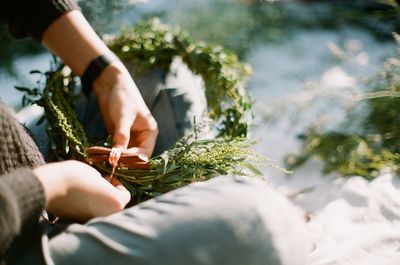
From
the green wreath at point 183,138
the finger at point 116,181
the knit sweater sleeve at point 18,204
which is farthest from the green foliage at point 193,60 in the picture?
the knit sweater sleeve at point 18,204

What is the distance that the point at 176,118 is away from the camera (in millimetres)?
1042

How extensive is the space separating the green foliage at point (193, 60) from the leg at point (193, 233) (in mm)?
379

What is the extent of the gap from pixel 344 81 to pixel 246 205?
99 centimetres

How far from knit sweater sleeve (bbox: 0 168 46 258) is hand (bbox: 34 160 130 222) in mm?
20

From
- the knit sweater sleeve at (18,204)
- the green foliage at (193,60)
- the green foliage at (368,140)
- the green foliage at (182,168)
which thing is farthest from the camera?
the green foliage at (368,140)

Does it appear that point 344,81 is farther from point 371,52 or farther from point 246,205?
point 246,205

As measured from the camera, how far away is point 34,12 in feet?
3.35

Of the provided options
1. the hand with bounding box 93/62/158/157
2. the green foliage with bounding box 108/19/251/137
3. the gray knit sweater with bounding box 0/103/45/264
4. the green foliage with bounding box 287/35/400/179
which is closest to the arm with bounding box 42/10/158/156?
the hand with bounding box 93/62/158/157

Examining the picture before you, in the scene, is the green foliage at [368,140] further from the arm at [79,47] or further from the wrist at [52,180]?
the wrist at [52,180]

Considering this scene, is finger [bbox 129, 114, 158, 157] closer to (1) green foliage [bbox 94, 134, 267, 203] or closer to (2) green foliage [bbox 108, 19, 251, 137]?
(1) green foliage [bbox 94, 134, 267, 203]

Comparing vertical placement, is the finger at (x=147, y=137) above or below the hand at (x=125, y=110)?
below

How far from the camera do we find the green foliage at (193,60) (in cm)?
111

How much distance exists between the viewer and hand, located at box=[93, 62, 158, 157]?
94cm

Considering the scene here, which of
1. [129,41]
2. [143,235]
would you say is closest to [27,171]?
[143,235]
